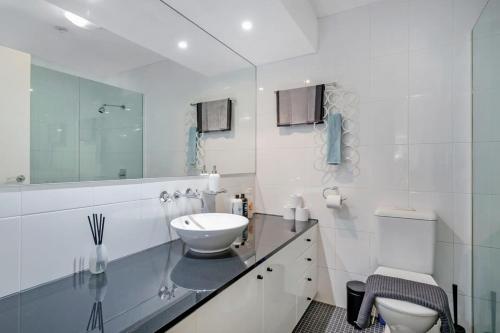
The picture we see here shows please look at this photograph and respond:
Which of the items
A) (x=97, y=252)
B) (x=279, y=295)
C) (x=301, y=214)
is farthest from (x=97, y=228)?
(x=301, y=214)

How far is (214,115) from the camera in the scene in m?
2.12

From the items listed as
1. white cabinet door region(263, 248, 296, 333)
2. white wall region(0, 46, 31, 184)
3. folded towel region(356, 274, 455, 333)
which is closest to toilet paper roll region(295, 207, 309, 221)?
white cabinet door region(263, 248, 296, 333)

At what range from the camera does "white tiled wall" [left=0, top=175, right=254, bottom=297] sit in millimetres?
919

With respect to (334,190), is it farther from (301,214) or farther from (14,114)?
(14,114)

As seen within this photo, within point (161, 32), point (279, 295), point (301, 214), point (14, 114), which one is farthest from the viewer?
point (301, 214)

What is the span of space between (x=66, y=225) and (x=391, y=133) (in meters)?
2.11

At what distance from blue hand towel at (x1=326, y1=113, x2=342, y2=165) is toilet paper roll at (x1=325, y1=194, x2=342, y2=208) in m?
0.27

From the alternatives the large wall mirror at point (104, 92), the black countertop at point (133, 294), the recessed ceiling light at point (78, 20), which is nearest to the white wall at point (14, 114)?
the large wall mirror at point (104, 92)

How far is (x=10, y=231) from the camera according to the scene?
35.9 inches

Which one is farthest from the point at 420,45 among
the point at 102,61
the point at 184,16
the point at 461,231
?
the point at 102,61

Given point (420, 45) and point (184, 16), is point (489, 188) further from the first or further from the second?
point (184, 16)

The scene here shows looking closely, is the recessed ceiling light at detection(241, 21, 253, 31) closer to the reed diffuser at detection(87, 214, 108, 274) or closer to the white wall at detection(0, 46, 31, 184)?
the white wall at detection(0, 46, 31, 184)

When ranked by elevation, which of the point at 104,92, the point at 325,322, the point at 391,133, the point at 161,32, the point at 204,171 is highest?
the point at 161,32

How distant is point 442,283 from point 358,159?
1038mm
